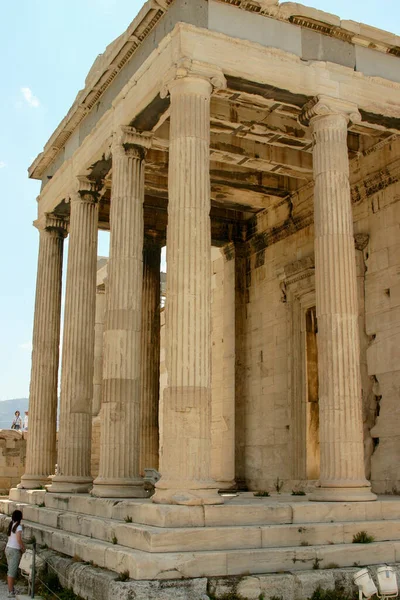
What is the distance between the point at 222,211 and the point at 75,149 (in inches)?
225

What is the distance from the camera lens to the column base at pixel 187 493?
496 inches

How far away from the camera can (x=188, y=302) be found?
45.1 ft

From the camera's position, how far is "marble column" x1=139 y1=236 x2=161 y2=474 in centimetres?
2275

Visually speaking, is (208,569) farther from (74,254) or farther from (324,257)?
(74,254)

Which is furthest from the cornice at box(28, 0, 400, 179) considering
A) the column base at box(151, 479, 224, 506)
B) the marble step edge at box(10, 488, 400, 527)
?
the marble step edge at box(10, 488, 400, 527)

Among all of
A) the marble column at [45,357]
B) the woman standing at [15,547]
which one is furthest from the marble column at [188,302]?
the marble column at [45,357]

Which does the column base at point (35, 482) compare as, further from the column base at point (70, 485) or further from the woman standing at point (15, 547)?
the woman standing at point (15, 547)

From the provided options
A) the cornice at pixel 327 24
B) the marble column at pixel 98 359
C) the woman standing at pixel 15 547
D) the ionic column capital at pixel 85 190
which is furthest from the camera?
the marble column at pixel 98 359

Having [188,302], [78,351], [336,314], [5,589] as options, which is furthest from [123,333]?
[5,589]

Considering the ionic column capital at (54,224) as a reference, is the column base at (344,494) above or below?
below

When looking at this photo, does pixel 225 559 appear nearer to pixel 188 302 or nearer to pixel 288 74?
pixel 188 302

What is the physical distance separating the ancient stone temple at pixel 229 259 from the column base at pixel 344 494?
0.03m

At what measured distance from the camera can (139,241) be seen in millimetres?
17172

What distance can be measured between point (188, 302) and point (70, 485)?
281 inches
